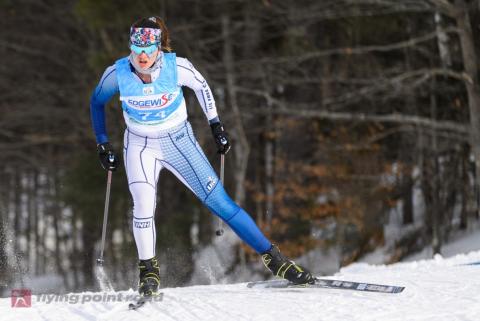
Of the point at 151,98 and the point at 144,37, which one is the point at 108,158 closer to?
the point at 151,98

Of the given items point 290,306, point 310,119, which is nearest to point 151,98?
point 290,306

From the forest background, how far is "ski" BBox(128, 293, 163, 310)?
271 inches

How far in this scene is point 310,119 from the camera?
17.8 meters

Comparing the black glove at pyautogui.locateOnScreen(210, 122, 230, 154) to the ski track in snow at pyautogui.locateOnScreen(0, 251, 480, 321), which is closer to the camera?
the ski track in snow at pyautogui.locateOnScreen(0, 251, 480, 321)

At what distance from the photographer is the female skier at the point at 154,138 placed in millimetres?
5457

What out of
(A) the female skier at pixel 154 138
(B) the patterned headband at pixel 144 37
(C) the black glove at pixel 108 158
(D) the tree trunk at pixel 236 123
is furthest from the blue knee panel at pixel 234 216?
(D) the tree trunk at pixel 236 123

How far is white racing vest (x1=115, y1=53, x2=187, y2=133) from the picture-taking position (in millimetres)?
5457

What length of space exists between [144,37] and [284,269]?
1.80 meters

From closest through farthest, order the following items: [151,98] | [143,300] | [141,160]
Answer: [143,300], [151,98], [141,160]

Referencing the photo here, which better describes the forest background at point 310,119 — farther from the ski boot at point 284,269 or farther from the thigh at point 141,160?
the thigh at point 141,160

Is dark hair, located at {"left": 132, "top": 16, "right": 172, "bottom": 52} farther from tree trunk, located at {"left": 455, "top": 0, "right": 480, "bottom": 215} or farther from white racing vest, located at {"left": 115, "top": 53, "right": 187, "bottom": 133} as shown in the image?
tree trunk, located at {"left": 455, "top": 0, "right": 480, "bottom": 215}

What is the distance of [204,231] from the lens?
18906 mm

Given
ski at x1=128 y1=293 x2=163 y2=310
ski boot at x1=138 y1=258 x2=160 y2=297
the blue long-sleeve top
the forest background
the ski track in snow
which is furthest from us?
the forest background

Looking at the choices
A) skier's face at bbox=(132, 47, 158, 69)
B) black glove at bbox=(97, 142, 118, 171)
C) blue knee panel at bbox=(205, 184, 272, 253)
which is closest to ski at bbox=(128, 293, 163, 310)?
blue knee panel at bbox=(205, 184, 272, 253)
